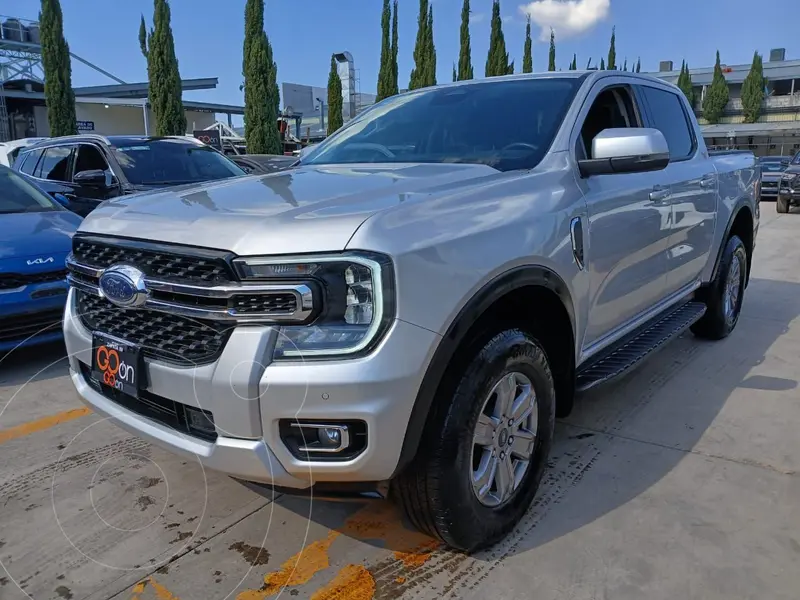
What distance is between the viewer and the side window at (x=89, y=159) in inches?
285

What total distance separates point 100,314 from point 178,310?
58cm

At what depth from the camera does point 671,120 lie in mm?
4348

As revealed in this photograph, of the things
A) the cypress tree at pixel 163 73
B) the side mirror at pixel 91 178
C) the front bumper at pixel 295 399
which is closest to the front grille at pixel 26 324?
the side mirror at pixel 91 178

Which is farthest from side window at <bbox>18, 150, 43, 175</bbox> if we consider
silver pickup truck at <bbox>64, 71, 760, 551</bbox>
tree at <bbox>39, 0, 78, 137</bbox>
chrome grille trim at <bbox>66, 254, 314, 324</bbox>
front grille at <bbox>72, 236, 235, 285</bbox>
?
tree at <bbox>39, 0, 78, 137</bbox>

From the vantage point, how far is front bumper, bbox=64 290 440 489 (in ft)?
6.20

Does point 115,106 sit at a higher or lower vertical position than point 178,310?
higher

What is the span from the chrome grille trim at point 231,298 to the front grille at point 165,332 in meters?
0.04

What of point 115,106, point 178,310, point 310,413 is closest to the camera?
point 310,413

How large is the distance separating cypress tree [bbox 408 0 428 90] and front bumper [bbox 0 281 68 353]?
3546 centimetres

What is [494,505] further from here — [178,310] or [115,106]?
[115,106]

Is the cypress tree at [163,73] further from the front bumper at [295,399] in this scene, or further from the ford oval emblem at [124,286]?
the front bumper at [295,399]

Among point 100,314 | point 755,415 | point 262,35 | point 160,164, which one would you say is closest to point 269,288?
point 100,314

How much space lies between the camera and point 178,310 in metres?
2.08

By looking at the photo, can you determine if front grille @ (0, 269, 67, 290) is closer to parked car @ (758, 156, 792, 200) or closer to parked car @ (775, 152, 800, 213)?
parked car @ (775, 152, 800, 213)
